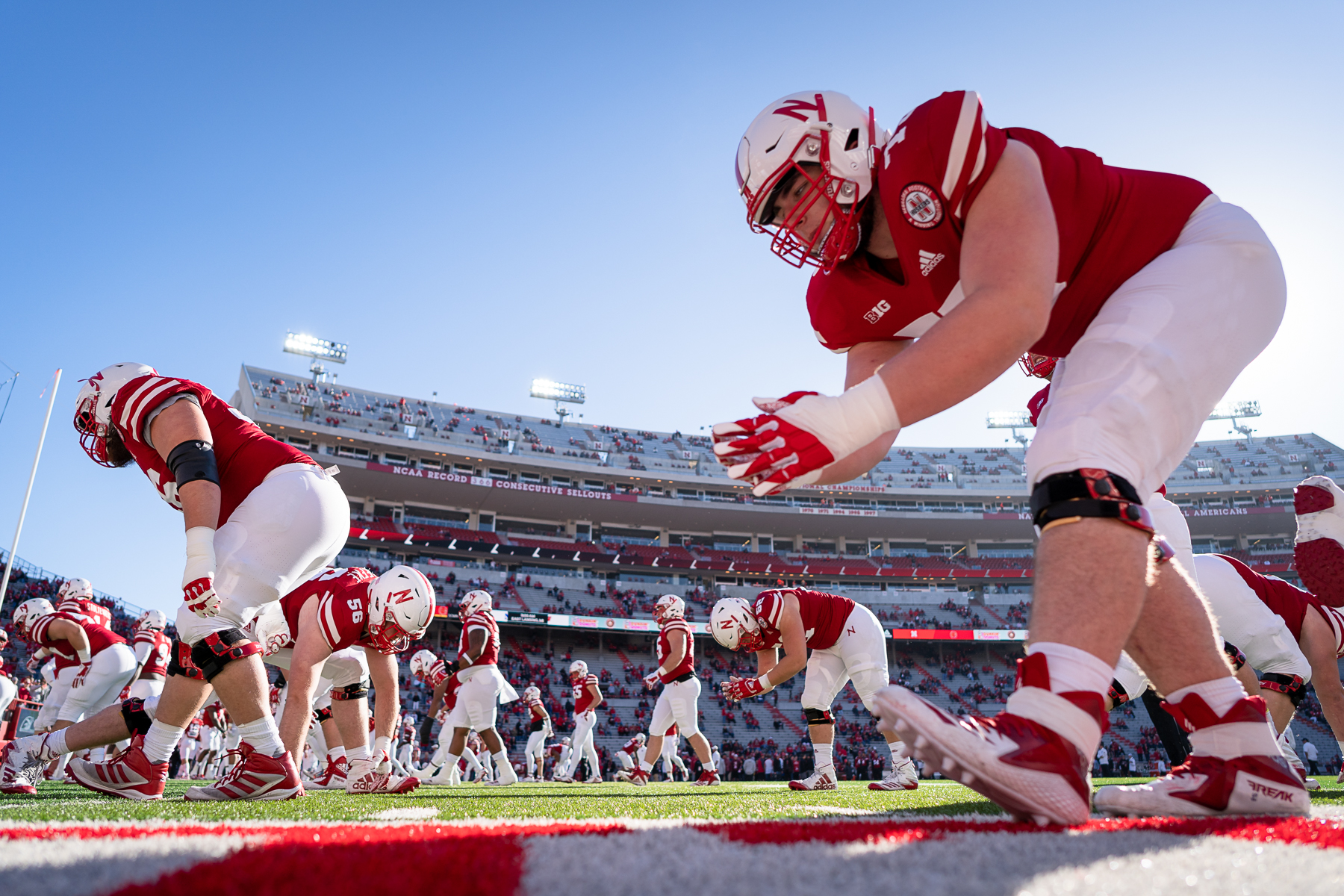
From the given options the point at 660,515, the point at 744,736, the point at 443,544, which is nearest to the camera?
the point at 744,736

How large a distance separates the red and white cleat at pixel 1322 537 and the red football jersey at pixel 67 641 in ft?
34.6

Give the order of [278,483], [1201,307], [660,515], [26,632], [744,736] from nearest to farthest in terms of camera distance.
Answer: [1201,307] → [278,483] → [26,632] → [744,736] → [660,515]

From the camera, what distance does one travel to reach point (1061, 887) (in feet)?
3.06

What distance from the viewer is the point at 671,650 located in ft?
33.0

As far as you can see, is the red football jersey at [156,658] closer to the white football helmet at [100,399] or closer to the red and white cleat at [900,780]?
the white football helmet at [100,399]

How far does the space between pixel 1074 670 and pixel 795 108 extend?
1770 millimetres

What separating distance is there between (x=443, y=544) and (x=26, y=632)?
97.6 feet

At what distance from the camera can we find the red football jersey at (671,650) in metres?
10.1

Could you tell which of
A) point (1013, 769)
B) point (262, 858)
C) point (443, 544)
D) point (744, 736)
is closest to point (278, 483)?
point (262, 858)

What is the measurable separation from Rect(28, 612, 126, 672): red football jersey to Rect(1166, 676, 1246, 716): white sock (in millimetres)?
8870

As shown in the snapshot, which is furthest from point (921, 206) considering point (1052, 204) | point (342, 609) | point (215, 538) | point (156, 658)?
point (156, 658)

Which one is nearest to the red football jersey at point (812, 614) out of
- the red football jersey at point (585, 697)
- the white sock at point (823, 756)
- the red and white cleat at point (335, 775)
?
the white sock at point (823, 756)

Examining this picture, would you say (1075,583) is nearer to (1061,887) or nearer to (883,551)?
(1061,887)

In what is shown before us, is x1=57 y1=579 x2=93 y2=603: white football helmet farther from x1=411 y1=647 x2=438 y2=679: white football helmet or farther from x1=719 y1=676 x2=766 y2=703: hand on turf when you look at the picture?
x1=719 y1=676 x2=766 y2=703: hand on turf
